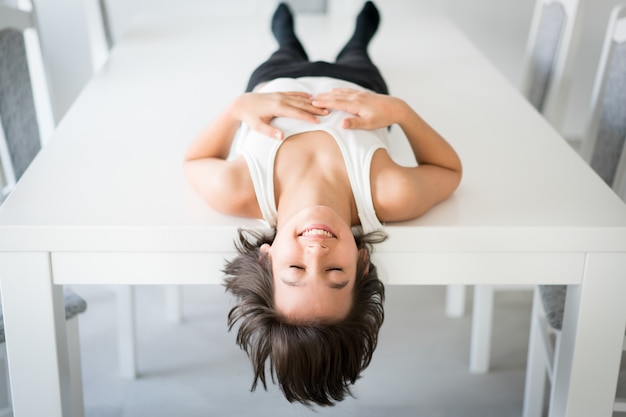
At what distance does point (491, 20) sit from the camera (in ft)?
12.2

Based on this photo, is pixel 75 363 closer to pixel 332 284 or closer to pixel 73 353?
pixel 73 353

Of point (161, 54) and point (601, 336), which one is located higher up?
point (161, 54)

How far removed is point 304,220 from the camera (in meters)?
1.25

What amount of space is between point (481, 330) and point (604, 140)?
0.62 meters

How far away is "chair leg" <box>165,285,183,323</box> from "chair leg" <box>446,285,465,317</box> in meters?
0.83

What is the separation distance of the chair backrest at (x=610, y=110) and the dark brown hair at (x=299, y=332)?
808 mm

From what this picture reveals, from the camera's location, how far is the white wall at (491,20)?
3.65 metres

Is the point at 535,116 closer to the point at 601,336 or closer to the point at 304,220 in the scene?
the point at 601,336

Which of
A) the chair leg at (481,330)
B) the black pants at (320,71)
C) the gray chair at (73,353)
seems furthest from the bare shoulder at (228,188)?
the chair leg at (481,330)

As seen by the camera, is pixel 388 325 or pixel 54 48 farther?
pixel 54 48

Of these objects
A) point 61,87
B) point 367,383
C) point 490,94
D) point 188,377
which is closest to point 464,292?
point 367,383

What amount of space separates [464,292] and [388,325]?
0.87 feet

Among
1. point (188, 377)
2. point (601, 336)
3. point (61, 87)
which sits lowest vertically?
point (188, 377)

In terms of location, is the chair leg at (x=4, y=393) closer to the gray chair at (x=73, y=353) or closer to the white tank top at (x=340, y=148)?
the gray chair at (x=73, y=353)
